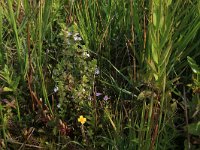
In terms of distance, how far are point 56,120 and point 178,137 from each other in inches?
18.9

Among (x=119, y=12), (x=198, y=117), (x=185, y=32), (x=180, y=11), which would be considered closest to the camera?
(x=198, y=117)

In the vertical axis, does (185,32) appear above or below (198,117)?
above

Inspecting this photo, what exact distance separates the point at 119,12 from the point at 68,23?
246 millimetres

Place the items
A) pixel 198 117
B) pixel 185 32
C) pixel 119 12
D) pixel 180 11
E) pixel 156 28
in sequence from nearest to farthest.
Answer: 1. pixel 156 28
2. pixel 198 117
3. pixel 185 32
4. pixel 180 11
5. pixel 119 12

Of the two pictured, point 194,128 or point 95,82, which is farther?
point 95,82

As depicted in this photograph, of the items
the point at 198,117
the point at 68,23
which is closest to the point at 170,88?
the point at 198,117

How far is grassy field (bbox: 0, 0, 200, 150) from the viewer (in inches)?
56.7

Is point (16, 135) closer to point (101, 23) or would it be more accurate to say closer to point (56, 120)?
point (56, 120)

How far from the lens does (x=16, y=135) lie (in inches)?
61.7

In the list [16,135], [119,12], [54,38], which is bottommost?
[16,135]

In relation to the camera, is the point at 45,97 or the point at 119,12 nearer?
the point at 45,97

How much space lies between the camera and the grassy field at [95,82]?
1.44 metres

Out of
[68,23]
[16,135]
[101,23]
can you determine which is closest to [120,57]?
[101,23]

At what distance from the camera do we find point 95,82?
66.1 inches
